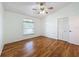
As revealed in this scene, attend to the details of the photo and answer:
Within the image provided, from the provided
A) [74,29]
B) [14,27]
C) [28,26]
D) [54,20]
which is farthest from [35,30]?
[74,29]

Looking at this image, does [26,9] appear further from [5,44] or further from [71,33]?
[71,33]

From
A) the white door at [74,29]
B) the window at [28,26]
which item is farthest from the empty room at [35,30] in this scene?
the white door at [74,29]

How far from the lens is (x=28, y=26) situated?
2809 mm

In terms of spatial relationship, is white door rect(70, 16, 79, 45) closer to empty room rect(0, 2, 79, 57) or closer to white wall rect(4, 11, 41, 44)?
empty room rect(0, 2, 79, 57)

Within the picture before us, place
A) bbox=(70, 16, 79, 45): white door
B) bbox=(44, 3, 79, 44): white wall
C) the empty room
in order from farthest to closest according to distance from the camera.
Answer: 1. bbox=(70, 16, 79, 45): white door
2. bbox=(44, 3, 79, 44): white wall
3. the empty room

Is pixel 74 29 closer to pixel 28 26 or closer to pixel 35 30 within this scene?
pixel 35 30

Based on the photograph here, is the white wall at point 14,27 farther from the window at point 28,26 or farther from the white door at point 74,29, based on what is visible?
the white door at point 74,29

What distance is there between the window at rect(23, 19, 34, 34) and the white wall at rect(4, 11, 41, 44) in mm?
148

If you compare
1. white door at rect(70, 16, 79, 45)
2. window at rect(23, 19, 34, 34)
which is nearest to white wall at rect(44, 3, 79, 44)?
white door at rect(70, 16, 79, 45)

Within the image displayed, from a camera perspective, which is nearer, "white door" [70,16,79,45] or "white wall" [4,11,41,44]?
"white wall" [4,11,41,44]

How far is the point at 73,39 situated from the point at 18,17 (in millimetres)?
2498

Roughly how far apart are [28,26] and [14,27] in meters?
0.49

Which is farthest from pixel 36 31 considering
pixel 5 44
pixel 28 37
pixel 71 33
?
pixel 71 33

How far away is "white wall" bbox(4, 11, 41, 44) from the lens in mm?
2781
